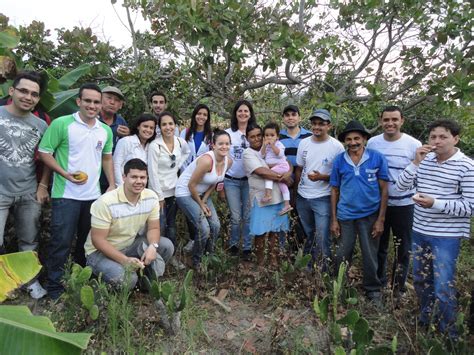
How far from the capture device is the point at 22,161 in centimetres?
350

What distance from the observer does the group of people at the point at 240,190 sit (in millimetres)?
3215

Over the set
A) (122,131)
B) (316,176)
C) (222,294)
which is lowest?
(222,294)

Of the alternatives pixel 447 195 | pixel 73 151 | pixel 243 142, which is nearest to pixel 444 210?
pixel 447 195

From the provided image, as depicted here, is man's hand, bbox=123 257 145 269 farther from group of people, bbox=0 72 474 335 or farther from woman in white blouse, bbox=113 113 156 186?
woman in white blouse, bbox=113 113 156 186

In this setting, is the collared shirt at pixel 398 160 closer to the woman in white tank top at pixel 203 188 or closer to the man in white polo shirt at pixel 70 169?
the woman in white tank top at pixel 203 188

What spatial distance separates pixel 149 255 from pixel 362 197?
2013 millimetres

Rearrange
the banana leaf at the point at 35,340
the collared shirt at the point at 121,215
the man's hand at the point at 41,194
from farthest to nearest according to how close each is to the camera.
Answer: the man's hand at the point at 41,194 < the collared shirt at the point at 121,215 < the banana leaf at the point at 35,340

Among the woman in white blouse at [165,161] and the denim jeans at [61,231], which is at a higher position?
the woman in white blouse at [165,161]

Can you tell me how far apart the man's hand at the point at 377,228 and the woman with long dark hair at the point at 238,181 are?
55.6 inches

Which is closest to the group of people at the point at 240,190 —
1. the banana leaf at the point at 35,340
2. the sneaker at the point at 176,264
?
the sneaker at the point at 176,264

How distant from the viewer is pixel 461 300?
320 centimetres

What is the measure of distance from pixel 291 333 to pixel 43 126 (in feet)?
9.25

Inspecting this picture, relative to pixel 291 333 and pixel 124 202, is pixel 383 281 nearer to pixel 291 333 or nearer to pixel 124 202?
pixel 291 333

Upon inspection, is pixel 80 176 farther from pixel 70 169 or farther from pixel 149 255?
pixel 149 255
